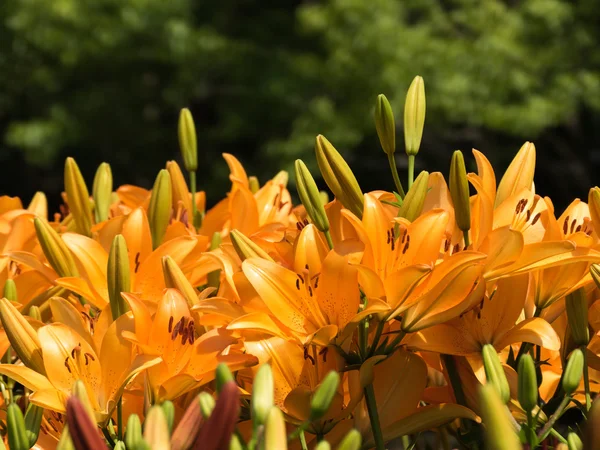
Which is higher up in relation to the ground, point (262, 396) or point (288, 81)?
point (262, 396)

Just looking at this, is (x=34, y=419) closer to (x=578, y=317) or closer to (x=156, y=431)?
(x=156, y=431)

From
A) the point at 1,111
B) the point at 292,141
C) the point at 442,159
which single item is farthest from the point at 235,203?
the point at 1,111

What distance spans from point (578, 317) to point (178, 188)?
0.65 metres

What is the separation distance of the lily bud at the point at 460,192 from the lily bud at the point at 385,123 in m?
0.09

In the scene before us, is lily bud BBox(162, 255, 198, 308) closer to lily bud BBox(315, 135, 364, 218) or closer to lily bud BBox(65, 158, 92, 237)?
lily bud BBox(315, 135, 364, 218)

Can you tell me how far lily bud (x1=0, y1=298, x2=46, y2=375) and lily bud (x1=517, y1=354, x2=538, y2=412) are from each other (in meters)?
0.41

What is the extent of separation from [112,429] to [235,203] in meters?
0.44

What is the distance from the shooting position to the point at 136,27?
8156mm

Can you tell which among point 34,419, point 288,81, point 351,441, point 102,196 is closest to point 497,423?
point 351,441

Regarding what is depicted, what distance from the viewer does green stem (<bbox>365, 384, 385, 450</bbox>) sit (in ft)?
2.44

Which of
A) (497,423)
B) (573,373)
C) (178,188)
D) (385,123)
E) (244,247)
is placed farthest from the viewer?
(178,188)

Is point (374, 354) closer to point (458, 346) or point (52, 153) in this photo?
point (458, 346)

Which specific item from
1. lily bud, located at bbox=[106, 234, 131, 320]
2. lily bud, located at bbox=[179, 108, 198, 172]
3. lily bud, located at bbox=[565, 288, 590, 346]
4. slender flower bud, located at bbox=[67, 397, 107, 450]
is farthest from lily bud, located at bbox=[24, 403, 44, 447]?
lily bud, located at bbox=[179, 108, 198, 172]

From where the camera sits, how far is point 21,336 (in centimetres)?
81
